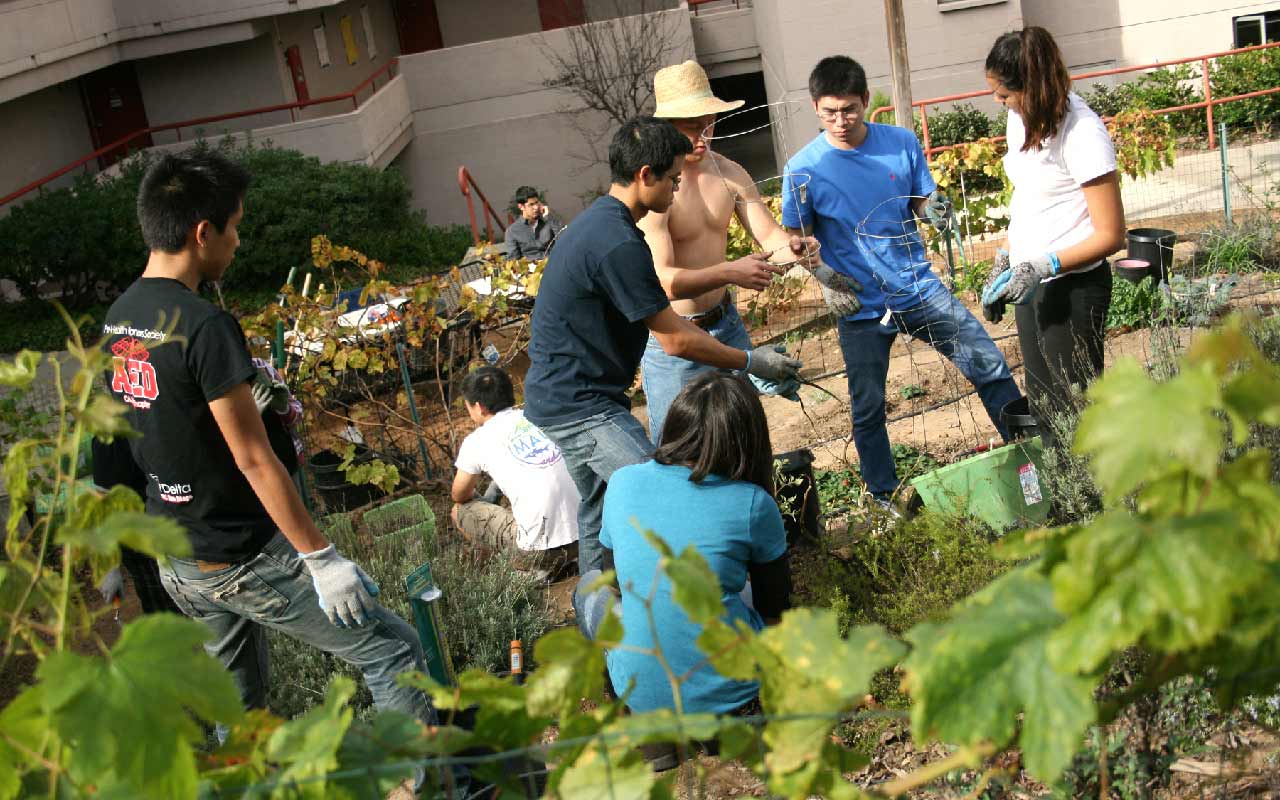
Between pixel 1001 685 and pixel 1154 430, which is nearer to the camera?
pixel 1154 430

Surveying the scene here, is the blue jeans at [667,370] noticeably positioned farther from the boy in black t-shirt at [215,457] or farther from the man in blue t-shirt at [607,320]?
the boy in black t-shirt at [215,457]

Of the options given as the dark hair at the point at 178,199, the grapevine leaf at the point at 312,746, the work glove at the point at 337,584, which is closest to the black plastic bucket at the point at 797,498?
the work glove at the point at 337,584

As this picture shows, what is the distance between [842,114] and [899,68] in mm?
6131

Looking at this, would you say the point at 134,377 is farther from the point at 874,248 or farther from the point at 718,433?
the point at 874,248

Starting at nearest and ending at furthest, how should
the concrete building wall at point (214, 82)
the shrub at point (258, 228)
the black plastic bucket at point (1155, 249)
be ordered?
1. the black plastic bucket at point (1155, 249)
2. the shrub at point (258, 228)
3. the concrete building wall at point (214, 82)

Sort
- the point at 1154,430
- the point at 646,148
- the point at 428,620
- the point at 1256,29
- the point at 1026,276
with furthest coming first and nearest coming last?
the point at 1256,29
the point at 1026,276
the point at 646,148
the point at 428,620
the point at 1154,430

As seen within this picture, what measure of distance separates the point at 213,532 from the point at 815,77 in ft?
9.57

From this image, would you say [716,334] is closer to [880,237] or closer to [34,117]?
[880,237]

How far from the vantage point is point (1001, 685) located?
125cm

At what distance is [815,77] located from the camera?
4.78 meters

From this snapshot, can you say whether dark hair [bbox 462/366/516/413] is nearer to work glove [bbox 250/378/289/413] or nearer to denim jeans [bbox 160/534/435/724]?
work glove [bbox 250/378/289/413]

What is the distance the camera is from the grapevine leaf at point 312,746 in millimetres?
1356

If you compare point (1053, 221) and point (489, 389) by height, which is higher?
point (1053, 221)

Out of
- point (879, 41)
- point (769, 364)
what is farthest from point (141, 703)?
point (879, 41)
